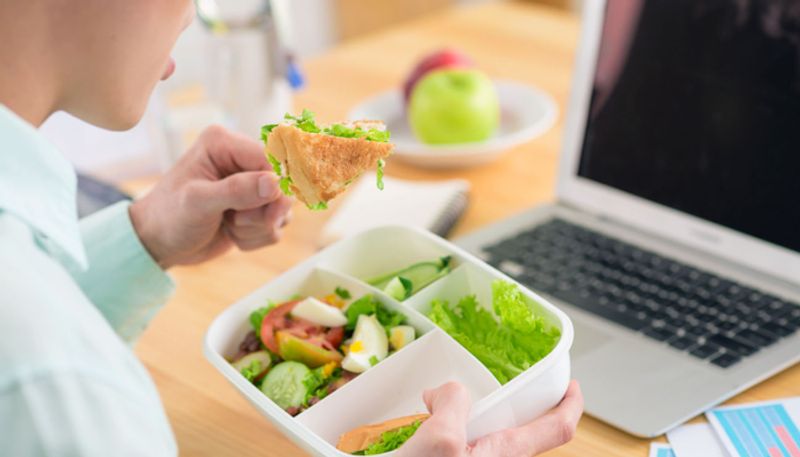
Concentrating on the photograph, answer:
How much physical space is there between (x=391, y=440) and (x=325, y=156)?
0.26m

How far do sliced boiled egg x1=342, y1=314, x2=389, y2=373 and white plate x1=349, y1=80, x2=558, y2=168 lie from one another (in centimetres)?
59

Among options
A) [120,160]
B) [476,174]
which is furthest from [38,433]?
[120,160]

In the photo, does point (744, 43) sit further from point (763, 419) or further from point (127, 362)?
point (127, 362)

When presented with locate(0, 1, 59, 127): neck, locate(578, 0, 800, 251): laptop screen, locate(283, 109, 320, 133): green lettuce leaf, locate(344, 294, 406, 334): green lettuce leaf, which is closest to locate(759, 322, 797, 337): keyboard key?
locate(578, 0, 800, 251): laptop screen

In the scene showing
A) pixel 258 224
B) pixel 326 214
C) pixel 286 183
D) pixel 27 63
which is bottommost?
pixel 326 214

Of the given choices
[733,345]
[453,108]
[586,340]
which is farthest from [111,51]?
Answer: [453,108]

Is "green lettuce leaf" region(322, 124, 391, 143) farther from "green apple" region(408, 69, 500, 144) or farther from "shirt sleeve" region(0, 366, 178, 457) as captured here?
"green apple" region(408, 69, 500, 144)

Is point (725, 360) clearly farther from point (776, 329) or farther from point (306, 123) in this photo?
point (306, 123)

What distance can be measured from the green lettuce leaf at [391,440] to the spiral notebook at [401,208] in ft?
1.67

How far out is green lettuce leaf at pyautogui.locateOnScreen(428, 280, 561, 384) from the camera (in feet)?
2.82

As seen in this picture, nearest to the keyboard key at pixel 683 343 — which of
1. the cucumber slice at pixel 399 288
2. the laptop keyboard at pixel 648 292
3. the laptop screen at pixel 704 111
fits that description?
the laptop keyboard at pixel 648 292

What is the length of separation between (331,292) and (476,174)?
0.53m

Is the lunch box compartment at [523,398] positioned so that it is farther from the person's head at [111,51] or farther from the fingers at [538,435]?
the person's head at [111,51]

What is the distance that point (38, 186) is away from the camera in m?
0.77
